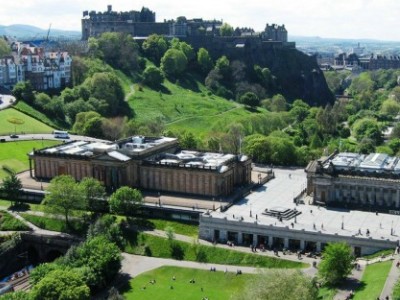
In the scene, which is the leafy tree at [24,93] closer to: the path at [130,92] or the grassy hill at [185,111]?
the grassy hill at [185,111]

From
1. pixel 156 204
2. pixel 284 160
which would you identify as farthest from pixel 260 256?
pixel 284 160

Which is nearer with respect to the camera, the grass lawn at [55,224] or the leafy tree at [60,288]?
the leafy tree at [60,288]

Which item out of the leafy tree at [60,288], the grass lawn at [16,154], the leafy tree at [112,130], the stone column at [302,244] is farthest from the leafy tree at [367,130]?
the leafy tree at [60,288]

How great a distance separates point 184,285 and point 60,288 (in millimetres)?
17063

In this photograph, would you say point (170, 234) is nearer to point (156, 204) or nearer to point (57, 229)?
point (156, 204)

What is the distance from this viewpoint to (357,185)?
103 metres

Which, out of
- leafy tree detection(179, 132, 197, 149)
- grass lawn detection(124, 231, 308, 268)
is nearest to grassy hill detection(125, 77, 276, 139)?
leafy tree detection(179, 132, 197, 149)

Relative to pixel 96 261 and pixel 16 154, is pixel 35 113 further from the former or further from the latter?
pixel 96 261

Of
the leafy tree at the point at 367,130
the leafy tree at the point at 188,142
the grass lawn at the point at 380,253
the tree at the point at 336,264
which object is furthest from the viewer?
the leafy tree at the point at 367,130

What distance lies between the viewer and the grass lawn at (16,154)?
4944 inches

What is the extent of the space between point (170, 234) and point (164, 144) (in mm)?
31261

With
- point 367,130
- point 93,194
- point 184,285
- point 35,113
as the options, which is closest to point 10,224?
point 93,194

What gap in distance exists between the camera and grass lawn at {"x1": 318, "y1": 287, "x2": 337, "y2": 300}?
2801 inches

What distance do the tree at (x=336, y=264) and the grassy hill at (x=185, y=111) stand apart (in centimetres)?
8601
